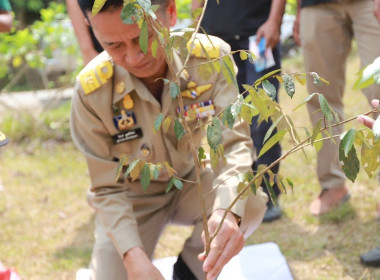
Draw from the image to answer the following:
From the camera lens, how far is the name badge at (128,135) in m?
2.38

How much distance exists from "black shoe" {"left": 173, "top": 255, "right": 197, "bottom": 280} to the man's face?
2.51 ft

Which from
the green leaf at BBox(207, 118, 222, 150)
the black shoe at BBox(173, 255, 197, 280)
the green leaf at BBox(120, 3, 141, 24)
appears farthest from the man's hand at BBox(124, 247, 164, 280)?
the green leaf at BBox(120, 3, 141, 24)

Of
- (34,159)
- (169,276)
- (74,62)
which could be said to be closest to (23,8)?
(74,62)

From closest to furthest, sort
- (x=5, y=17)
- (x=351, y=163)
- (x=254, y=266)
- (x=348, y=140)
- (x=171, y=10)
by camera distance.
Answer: (x=348, y=140)
(x=351, y=163)
(x=171, y=10)
(x=254, y=266)
(x=5, y=17)

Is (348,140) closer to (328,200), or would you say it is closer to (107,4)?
(107,4)

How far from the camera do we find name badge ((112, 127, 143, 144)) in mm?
2385

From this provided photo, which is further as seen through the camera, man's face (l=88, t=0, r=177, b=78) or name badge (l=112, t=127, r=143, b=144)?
name badge (l=112, t=127, r=143, b=144)

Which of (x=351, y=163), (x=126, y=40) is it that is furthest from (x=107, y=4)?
(x=351, y=163)

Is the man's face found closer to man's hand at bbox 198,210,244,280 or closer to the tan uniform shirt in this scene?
the tan uniform shirt

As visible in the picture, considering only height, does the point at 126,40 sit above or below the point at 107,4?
below

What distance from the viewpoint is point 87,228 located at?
369 centimetres

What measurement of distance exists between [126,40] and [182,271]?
0.98 meters

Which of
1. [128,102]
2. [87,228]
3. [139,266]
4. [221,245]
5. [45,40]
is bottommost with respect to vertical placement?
[87,228]

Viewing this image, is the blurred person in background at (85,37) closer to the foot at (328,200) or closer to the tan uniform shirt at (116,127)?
the tan uniform shirt at (116,127)
